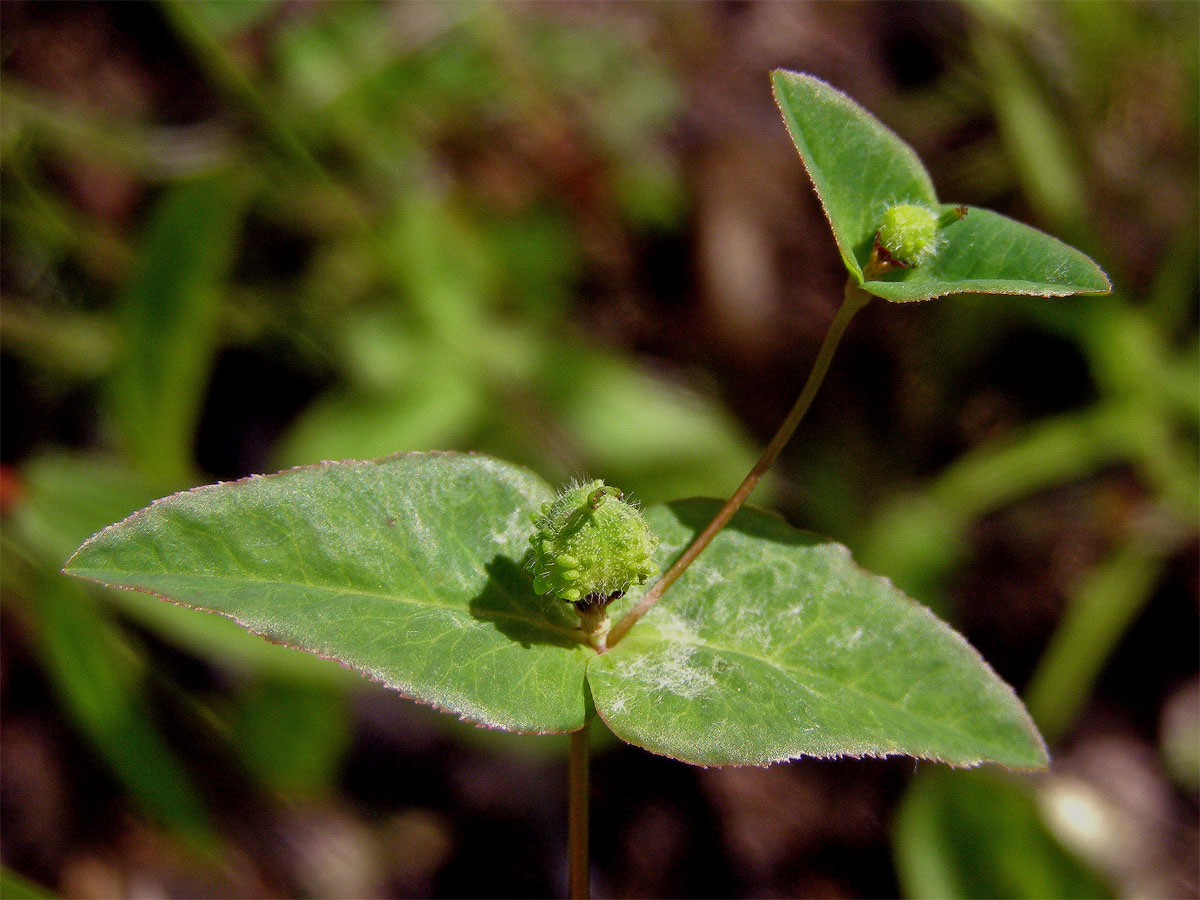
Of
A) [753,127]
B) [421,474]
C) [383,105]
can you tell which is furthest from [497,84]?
[421,474]

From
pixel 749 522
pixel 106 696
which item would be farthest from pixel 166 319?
pixel 749 522

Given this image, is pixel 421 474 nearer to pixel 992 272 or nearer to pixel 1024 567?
pixel 992 272

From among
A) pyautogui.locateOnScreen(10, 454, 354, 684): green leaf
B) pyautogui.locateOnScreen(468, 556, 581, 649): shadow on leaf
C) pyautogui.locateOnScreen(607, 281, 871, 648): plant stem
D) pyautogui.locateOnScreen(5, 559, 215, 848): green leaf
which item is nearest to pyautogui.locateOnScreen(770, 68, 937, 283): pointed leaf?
pyautogui.locateOnScreen(607, 281, 871, 648): plant stem

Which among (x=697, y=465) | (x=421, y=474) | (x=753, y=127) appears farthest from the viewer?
(x=753, y=127)

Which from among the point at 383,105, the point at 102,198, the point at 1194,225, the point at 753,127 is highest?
the point at 1194,225

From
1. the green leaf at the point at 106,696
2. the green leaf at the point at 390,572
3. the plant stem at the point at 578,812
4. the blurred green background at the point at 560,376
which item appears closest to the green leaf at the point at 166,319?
the blurred green background at the point at 560,376

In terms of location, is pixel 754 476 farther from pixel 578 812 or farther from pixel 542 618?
pixel 578 812
